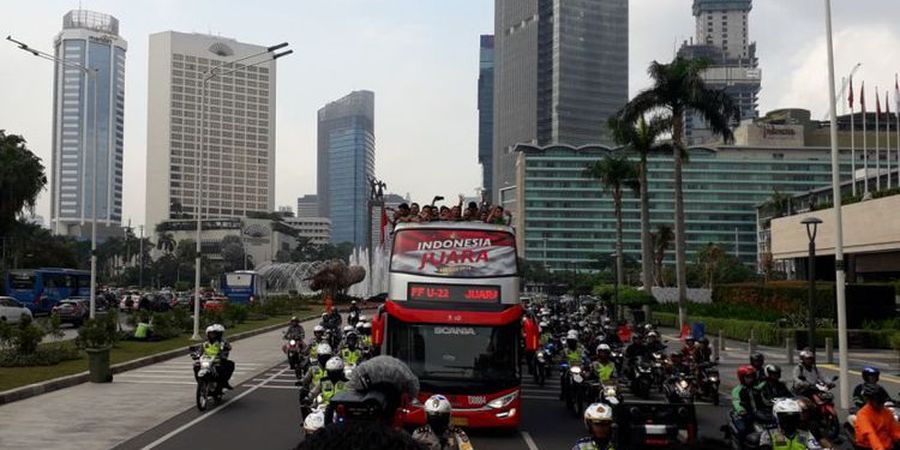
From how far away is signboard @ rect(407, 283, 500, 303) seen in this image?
14103 mm

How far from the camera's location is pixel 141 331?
1183 inches

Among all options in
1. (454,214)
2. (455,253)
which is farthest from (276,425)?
(454,214)

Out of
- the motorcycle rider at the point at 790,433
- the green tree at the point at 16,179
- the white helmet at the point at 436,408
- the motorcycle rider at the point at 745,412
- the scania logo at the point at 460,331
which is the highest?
the green tree at the point at 16,179

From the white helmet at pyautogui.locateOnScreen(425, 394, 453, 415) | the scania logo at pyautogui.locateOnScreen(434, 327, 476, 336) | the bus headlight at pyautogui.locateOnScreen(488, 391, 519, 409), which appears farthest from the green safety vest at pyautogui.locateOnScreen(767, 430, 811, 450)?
the scania logo at pyautogui.locateOnScreen(434, 327, 476, 336)

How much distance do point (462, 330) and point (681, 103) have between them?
1068 inches

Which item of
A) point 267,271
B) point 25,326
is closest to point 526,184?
point 267,271

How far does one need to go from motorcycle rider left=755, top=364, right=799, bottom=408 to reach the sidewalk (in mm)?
9355

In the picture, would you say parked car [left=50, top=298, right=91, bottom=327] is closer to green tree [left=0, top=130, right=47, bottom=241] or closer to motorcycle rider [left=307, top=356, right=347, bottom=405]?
green tree [left=0, top=130, right=47, bottom=241]

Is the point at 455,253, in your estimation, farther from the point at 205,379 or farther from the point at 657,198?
the point at 657,198

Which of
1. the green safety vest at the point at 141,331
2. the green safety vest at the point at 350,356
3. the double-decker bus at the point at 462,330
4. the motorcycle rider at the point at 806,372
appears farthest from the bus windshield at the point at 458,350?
the green safety vest at the point at 141,331

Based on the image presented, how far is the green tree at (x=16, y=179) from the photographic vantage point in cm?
5438

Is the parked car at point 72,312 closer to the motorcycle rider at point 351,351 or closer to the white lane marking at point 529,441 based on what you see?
the motorcycle rider at point 351,351

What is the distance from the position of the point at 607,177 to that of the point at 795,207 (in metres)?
41.9

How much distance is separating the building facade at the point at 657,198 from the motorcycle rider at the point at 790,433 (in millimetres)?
140947
